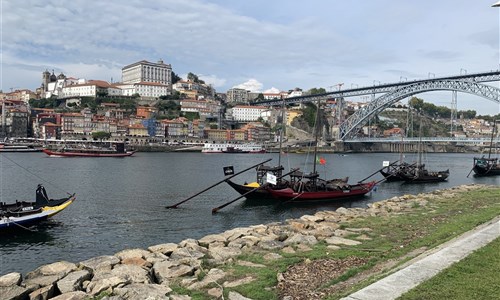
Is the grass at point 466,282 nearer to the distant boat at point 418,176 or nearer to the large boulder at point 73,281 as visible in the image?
the large boulder at point 73,281

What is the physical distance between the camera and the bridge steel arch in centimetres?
7038

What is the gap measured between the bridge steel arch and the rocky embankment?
2706 inches

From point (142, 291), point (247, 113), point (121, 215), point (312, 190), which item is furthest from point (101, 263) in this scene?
point (247, 113)

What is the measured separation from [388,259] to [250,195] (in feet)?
54.5

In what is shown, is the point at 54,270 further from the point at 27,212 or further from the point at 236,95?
the point at 236,95

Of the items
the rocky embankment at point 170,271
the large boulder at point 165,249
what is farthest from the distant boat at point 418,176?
the large boulder at point 165,249

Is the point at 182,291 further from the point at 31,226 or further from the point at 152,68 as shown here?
the point at 152,68

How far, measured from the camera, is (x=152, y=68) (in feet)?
456

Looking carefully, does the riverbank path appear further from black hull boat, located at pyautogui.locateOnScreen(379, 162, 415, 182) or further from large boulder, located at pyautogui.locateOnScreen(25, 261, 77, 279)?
black hull boat, located at pyautogui.locateOnScreen(379, 162, 415, 182)

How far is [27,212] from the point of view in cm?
1606

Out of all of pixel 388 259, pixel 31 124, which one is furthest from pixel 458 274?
pixel 31 124

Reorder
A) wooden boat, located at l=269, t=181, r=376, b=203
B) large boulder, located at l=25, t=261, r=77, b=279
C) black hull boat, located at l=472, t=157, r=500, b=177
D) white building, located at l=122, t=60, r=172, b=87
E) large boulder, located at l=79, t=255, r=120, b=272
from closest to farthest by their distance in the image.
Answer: large boulder, located at l=25, t=261, r=77, b=279 → large boulder, located at l=79, t=255, r=120, b=272 → wooden boat, located at l=269, t=181, r=376, b=203 → black hull boat, located at l=472, t=157, r=500, b=177 → white building, located at l=122, t=60, r=172, b=87

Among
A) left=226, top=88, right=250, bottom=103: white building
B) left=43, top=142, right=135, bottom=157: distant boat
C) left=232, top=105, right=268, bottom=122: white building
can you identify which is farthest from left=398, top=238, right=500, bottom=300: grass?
left=226, top=88, right=250, bottom=103: white building

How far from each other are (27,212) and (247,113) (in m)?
125
